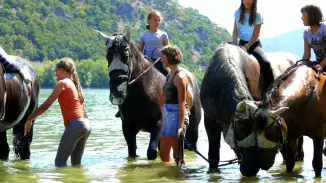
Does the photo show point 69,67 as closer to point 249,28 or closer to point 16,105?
point 16,105

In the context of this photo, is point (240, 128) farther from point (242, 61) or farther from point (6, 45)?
point (6, 45)

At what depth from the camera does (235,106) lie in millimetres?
8930

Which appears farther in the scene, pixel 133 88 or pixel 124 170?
pixel 133 88

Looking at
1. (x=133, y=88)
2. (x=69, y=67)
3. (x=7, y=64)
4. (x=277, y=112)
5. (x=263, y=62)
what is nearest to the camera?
(x=277, y=112)

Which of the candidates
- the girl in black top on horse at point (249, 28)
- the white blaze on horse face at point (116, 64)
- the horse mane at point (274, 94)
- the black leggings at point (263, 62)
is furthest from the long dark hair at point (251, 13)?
the white blaze on horse face at point (116, 64)

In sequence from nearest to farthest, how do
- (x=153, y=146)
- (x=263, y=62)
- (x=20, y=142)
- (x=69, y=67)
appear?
(x=69, y=67) → (x=263, y=62) → (x=153, y=146) → (x=20, y=142)

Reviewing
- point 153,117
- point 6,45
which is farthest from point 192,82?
point 6,45

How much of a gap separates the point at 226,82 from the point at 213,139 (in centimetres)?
127

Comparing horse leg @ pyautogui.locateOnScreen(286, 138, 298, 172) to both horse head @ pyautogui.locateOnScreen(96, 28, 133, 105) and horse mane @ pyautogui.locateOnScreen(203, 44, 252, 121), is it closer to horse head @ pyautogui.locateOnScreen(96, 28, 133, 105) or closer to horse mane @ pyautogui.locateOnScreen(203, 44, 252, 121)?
horse mane @ pyautogui.locateOnScreen(203, 44, 252, 121)

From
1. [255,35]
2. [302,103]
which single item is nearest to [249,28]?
[255,35]

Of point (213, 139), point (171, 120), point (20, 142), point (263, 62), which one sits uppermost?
point (263, 62)

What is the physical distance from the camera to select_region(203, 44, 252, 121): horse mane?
904 centimetres

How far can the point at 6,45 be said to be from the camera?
194 m

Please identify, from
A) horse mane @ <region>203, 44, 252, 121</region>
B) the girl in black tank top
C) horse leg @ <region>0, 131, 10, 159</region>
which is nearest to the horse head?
the girl in black tank top
